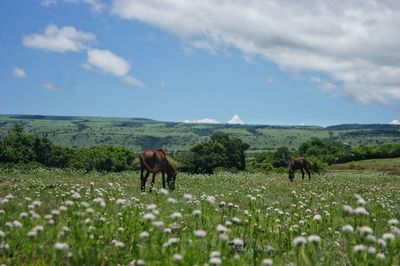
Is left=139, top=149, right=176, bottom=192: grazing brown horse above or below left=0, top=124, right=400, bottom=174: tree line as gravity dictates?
above

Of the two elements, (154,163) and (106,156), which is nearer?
(154,163)

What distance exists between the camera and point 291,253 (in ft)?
32.3

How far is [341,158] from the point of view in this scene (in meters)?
100

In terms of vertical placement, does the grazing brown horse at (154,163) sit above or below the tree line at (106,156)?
above

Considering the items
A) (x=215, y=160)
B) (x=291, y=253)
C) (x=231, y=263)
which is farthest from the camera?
(x=215, y=160)

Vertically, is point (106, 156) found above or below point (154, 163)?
below

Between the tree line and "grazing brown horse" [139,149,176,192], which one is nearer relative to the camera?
"grazing brown horse" [139,149,176,192]

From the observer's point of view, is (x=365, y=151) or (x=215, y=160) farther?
(x=365, y=151)

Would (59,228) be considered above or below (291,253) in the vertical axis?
above

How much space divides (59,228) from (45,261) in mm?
645

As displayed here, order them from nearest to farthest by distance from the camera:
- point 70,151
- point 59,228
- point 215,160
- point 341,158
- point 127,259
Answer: point 59,228, point 127,259, point 215,160, point 70,151, point 341,158

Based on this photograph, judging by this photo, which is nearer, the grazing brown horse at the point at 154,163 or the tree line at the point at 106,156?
the grazing brown horse at the point at 154,163

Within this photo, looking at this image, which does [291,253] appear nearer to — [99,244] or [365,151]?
[99,244]

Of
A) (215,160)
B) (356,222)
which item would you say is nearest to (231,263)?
(356,222)
